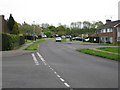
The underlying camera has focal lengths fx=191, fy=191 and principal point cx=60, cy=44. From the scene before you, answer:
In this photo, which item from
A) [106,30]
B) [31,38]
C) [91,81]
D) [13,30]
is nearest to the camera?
[91,81]

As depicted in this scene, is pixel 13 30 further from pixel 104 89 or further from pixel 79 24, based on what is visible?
pixel 79 24

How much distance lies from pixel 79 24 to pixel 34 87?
125 meters

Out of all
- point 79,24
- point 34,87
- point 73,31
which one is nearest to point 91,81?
point 34,87

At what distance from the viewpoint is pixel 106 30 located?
54.6m

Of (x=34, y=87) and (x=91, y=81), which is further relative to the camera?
(x=91, y=81)

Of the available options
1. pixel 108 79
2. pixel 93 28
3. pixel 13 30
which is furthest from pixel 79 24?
pixel 108 79

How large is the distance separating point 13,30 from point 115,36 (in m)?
25.9

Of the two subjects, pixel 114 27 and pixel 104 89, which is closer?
pixel 104 89

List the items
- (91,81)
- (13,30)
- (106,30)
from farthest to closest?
(106,30) < (13,30) < (91,81)

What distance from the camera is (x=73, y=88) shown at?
6.96m

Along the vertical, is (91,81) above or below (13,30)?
below

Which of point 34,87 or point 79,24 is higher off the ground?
point 79,24

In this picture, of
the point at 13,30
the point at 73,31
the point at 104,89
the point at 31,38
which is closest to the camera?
the point at 104,89

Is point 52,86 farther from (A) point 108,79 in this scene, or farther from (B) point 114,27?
(B) point 114,27
